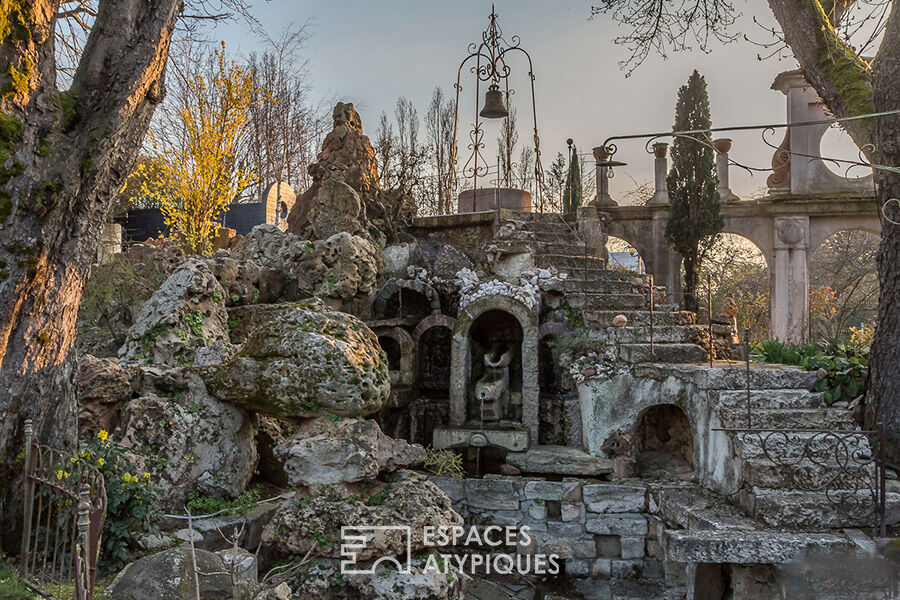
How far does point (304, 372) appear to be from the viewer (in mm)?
5383

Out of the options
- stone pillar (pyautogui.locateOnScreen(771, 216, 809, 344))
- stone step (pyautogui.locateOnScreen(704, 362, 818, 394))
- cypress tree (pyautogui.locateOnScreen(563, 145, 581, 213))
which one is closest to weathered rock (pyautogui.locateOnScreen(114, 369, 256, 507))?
stone step (pyautogui.locateOnScreen(704, 362, 818, 394))

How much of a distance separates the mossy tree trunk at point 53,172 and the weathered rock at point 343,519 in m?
1.74

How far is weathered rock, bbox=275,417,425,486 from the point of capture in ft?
17.0

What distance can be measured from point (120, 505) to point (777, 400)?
622cm

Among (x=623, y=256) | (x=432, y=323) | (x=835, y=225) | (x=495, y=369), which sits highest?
(x=623, y=256)

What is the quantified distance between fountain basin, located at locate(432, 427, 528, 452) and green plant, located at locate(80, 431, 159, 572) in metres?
5.17

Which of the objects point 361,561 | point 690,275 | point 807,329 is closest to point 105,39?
point 361,561

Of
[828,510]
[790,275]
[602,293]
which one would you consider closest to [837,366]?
[828,510]

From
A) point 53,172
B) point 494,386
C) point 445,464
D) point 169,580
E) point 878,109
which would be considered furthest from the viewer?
point 494,386

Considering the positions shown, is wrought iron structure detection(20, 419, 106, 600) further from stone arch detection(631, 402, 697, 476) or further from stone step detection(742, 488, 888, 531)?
stone arch detection(631, 402, 697, 476)

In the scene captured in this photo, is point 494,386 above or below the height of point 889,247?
below

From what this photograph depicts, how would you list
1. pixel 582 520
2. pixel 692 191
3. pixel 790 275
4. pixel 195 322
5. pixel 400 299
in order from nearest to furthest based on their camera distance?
1. pixel 195 322
2. pixel 582 520
3. pixel 400 299
4. pixel 692 191
5. pixel 790 275

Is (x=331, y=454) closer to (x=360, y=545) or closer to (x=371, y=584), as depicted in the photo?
(x=360, y=545)

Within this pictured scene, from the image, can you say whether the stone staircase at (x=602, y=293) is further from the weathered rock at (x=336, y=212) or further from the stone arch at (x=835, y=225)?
the stone arch at (x=835, y=225)
